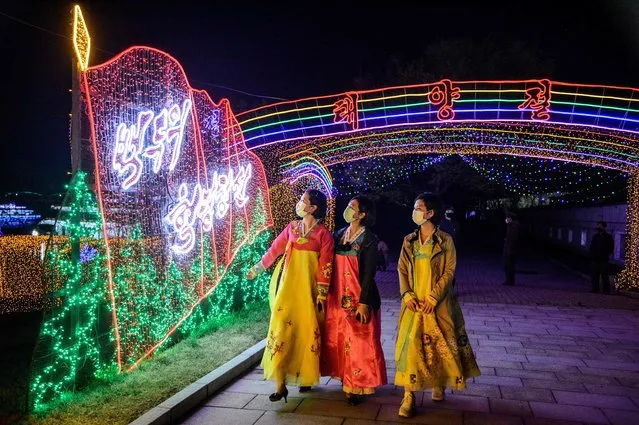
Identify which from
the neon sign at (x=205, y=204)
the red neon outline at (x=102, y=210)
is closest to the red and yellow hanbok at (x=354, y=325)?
the red neon outline at (x=102, y=210)

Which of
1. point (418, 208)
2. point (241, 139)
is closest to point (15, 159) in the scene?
point (241, 139)

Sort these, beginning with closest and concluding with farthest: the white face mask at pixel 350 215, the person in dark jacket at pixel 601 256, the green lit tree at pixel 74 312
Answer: the green lit tree at pixel 74 312 → the white face mask at pixel 350 215 → the person in dark jacket at pixel 601 256

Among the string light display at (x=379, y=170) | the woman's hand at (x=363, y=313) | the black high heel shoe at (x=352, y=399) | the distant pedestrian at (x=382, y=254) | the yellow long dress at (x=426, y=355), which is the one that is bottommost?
the distant pedestrian at (x=382, y=254)

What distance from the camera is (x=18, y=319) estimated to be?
8.23 m

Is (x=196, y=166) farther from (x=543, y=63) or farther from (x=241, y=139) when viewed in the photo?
(x=543, y=63)

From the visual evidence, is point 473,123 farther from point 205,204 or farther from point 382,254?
point 382,254

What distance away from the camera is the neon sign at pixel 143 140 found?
4773mm

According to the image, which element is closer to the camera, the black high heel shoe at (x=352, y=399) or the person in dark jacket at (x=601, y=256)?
the black high heel shoe at (x=352, y=399)

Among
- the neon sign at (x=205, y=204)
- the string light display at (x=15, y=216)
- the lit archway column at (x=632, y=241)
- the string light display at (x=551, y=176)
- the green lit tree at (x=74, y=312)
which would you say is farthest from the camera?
the string light display at (x=551, y=176)

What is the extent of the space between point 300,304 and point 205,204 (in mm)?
2505

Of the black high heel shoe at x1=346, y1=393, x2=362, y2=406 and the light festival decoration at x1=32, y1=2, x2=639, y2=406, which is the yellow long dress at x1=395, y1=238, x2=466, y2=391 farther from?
the light festival decoration at x1=32, y1=2, x2=639, y2=406

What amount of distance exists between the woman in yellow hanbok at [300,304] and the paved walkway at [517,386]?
35cm

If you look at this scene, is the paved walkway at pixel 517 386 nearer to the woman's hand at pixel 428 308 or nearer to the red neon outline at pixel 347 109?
the woman's hand at pixel 428 308

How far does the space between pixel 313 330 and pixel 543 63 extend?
22.2m
